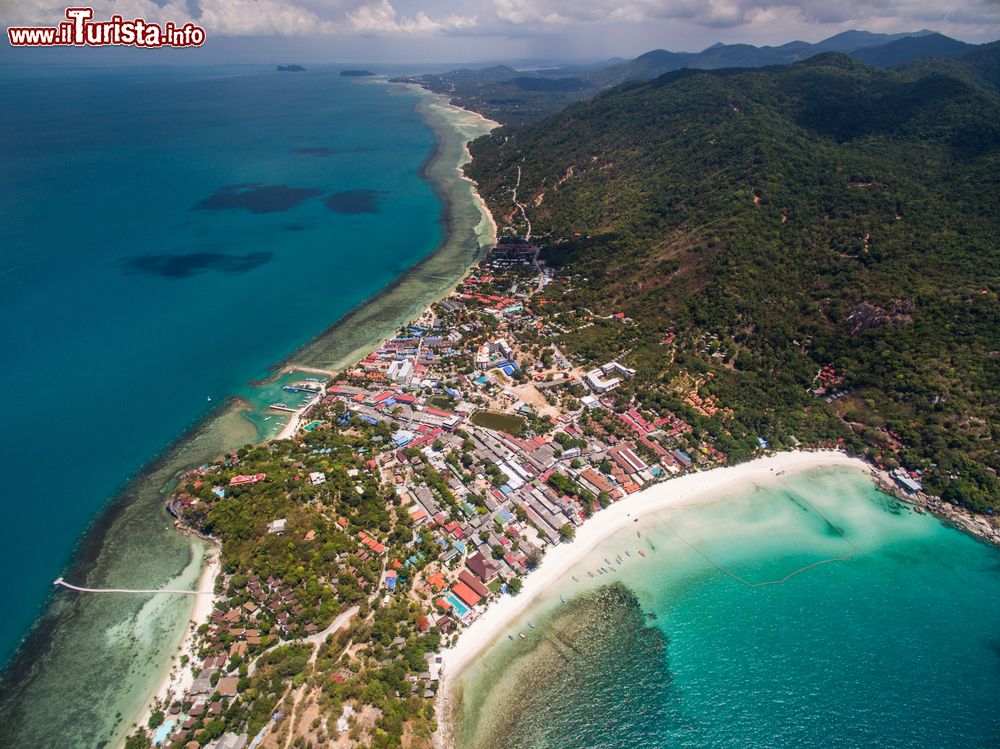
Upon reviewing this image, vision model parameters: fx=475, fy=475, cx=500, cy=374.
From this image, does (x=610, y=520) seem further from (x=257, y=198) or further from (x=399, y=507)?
(x=257, y=198)

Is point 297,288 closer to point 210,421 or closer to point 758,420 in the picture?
point 210,421

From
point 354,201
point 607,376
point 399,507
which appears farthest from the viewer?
point 354,201

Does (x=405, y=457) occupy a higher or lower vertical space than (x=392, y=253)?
lower

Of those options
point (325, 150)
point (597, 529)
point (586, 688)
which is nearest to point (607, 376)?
point (597, 529)

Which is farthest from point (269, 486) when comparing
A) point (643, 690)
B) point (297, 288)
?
point (297, 288)

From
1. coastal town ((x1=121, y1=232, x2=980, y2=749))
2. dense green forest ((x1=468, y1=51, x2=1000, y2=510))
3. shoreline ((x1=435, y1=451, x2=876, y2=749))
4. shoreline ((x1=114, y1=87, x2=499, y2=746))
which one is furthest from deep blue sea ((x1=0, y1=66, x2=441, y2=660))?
dense green forest ((x1=468, y1=51, x2=1000, y2=510))

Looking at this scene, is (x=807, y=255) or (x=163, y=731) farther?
(x=807, y=255)

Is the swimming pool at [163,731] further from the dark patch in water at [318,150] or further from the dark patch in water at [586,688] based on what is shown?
the dark patch in water at [318,150]
